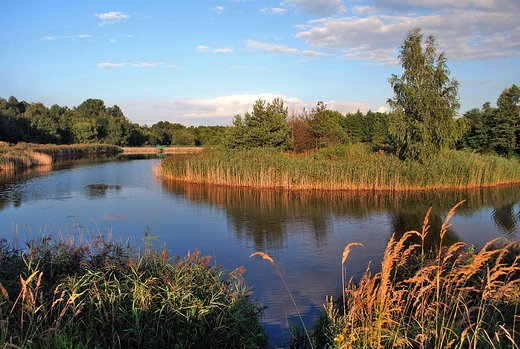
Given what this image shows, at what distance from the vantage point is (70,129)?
209 feet

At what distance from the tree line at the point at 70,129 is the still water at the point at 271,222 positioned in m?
18.5

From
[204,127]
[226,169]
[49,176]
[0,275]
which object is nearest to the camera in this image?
[0,275]

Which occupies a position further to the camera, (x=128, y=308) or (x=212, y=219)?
Answer: (x=212, y=219)

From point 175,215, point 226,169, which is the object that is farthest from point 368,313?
point 226,169

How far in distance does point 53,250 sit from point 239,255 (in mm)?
3757

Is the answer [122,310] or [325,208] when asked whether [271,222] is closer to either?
[325,208]

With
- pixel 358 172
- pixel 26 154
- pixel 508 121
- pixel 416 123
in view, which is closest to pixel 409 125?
pixel 416 123

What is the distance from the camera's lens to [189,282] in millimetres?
4637

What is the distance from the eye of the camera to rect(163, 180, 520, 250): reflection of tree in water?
10.7 m

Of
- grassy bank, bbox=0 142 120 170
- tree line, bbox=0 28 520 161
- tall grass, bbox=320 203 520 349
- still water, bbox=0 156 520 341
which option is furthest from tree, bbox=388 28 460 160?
grassy bank, bbox=0 142 120 170

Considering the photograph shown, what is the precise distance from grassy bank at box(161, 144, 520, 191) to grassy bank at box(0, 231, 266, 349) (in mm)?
13549

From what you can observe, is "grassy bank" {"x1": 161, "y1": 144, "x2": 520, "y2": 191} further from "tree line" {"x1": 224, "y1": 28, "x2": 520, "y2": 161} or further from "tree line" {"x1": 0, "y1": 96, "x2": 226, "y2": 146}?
"tree line" {"x1": 0, "y1": 96, "x2": 226, "y2": 146}

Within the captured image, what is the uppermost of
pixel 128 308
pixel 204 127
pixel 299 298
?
pixel 204 127

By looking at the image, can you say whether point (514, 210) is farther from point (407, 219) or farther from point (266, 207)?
point (266, 207)
